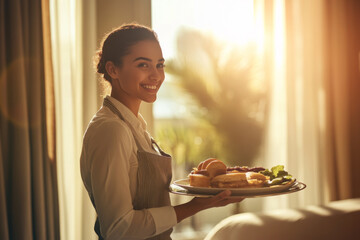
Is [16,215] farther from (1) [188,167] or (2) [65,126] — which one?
(1) [188,167]

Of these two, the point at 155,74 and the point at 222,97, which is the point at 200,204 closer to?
the point at 155,74

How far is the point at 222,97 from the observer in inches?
135

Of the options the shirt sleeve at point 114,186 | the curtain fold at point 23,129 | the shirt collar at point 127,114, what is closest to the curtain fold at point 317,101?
Answer: the curtain fold at point 23,129

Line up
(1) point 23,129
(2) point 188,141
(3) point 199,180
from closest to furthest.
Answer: (3) point 199,180 → (1) point 23,129 → (2) point 188,141

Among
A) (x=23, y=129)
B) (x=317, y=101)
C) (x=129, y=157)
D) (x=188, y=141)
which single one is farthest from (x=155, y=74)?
(x=317, y=101)

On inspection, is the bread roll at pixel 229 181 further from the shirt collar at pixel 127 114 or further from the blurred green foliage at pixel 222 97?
the blurred green foliage at pixel 222 97

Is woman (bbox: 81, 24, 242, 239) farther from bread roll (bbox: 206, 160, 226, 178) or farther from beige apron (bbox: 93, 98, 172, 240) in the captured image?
bread roll (bbox: 206, 160, 226, 178)

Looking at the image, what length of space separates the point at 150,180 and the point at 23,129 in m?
1.35

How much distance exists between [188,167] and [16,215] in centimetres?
140

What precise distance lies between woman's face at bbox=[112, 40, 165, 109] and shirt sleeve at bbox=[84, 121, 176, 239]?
0.61 ft

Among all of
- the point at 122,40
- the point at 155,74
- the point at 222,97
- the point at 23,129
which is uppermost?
the point at 122,40

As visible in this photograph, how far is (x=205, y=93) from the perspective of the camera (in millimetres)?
3395

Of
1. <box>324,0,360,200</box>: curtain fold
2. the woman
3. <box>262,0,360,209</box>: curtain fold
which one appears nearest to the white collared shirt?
the woman

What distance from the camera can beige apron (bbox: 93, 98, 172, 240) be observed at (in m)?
1.21
